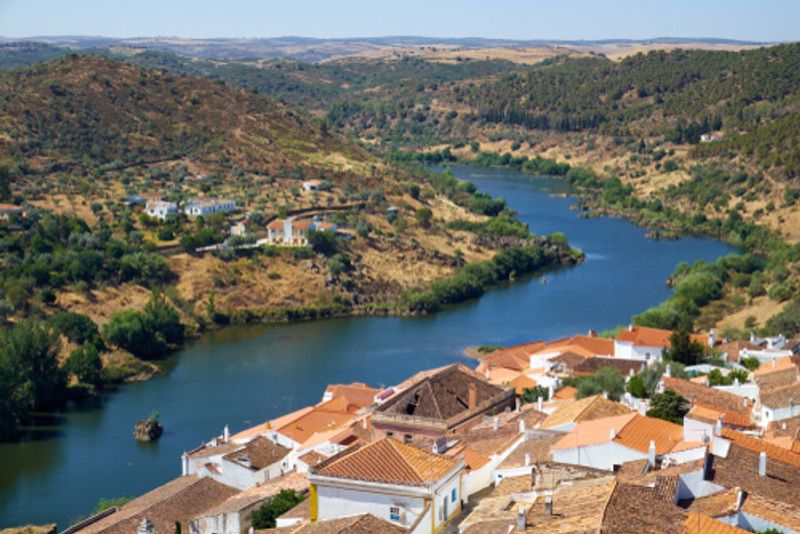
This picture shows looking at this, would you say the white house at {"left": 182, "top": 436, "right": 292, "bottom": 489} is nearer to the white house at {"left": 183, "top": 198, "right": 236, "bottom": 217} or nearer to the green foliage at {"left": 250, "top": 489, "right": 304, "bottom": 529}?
the green foliage at {"left": 250, "top": 489, "right": 304, "bottom": 529}

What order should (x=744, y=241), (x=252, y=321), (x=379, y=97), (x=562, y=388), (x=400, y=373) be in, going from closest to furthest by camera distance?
(x=562, y=388), (x=400, y=373), (x=252, y=321), (x=744, y=241), (x=379, y=97)

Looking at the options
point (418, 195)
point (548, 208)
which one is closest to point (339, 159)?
point (418, 195)

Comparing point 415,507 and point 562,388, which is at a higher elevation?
point 415,507

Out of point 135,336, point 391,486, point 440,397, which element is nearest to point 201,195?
point 135,336

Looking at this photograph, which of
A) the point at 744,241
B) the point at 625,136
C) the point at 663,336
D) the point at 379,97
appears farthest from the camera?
the point at 379,97

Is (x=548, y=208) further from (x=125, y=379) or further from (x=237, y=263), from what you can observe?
(x=125, y=379)

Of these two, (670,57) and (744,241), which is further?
(670,57)

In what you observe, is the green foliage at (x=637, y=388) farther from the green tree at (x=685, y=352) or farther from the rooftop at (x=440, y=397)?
the green tree at (x=685, y=352)

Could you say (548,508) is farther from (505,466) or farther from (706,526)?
(505,466)
